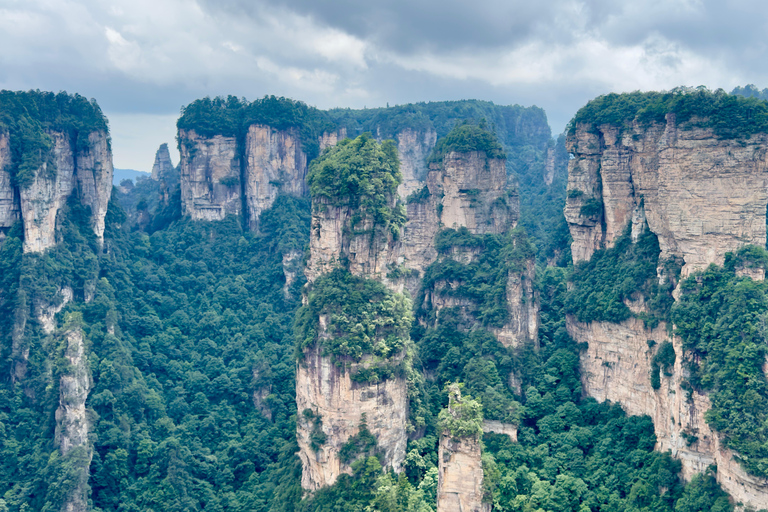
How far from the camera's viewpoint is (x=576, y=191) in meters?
44.8

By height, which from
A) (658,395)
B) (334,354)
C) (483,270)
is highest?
(483,270)

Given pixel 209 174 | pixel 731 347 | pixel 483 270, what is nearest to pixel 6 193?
pixel 209 174

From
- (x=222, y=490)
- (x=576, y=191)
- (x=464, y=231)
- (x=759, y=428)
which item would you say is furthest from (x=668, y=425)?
(x=222, y=490)

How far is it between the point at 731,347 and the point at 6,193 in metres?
44.4

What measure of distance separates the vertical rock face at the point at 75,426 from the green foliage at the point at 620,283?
30.9 m

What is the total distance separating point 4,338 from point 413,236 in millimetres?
30723

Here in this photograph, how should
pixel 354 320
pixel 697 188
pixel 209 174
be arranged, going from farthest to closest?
pixel 209 174, pixel 354 320, pixel 697 188

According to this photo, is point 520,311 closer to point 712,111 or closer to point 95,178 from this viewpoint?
point 712,111

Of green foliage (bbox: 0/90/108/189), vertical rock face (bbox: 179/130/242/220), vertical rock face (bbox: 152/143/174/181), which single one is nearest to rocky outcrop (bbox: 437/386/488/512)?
green foliage (bbox: 0/90/108/189)

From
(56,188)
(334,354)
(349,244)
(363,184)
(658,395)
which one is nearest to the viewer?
(658,395)

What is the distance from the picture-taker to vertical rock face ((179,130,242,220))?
203 ft

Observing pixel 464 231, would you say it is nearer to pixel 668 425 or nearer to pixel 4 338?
pixel 668 425

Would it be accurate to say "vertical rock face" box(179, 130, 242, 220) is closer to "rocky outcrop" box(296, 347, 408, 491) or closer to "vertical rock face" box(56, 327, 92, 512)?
"vertical rock face" box(56, 327, 92, 512)

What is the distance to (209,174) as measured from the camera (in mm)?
62281
